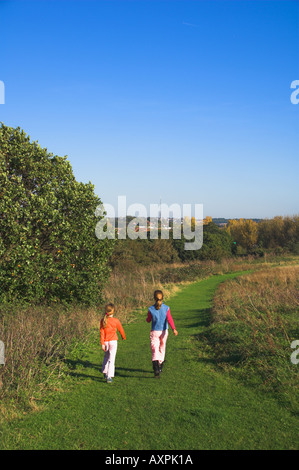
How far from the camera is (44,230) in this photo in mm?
12062

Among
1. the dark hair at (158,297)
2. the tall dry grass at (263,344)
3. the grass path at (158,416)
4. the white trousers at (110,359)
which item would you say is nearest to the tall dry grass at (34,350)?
the grass path at (158,416)

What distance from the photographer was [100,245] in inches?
526

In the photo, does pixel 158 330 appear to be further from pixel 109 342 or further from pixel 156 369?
pixel 109 342

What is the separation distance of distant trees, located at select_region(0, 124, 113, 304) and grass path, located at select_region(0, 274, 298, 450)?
158 inches

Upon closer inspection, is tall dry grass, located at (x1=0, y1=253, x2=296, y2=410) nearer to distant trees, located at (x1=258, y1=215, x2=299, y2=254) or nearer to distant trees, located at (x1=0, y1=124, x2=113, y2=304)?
distant trees, located at (x1=0, y1=124, x2=113, y2=304)

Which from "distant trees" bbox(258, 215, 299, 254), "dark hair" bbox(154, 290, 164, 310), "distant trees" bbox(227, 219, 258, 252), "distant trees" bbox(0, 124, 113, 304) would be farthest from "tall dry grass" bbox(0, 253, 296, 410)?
"distant trees" bbox(227, 219, 258, 252)

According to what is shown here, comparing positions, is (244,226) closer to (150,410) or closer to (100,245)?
(100,245)

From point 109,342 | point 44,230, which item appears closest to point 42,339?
point 109,342

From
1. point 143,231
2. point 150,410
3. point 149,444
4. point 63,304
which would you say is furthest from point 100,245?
point 143,231

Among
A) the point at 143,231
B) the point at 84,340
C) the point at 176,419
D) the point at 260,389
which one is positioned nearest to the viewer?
the point at 176,419

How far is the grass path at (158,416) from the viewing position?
4.80 m

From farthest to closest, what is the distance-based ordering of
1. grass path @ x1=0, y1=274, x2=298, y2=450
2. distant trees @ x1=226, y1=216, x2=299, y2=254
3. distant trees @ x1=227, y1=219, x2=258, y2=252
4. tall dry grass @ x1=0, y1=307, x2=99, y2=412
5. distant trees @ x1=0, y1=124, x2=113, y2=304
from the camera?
distant trees @ x1=227, y1=219, x2=258, y2=252
distant trees @ x1=226, y1=216, x2=299, y2=254
distant trees @ x1=0, y1=124, x2=113, y2=304
tall dry grass @ x1=0, y1=307, x2=99, y2=412
grass path @ x1=0, y1=274, x2=298, y2=450

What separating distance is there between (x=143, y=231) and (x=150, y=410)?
36.4 meters

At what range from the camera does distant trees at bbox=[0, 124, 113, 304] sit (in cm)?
1082
